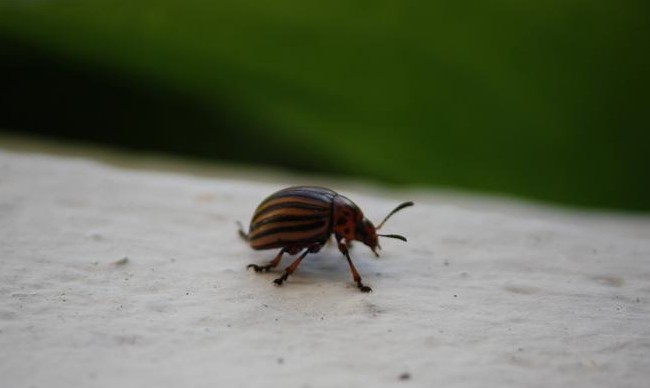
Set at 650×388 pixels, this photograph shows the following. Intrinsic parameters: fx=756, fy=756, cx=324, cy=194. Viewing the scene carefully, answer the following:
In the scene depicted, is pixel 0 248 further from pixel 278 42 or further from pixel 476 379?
pixel 278 42

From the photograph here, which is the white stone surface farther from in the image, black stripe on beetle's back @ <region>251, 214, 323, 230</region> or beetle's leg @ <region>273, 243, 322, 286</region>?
black stripe on beetle's back @ <region>251, 214, 323, 230</region>

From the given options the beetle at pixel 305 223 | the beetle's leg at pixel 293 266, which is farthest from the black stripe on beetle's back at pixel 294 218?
the beetle's leg at pixel 293 266

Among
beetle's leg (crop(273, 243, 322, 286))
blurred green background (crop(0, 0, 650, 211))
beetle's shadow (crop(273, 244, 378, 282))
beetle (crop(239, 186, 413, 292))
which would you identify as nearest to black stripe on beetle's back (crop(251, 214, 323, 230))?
beetle (crop(239, 186, 413, 292))

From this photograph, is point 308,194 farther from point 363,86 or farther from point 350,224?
point 363,86

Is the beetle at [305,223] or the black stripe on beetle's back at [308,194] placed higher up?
the black stripe on beetle's back at [308,194]

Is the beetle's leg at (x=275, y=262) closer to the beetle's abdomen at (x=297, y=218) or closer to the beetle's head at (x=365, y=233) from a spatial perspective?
the beetle's abdomen at (x=297, y=218)

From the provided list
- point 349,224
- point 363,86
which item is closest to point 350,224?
point 349,224
